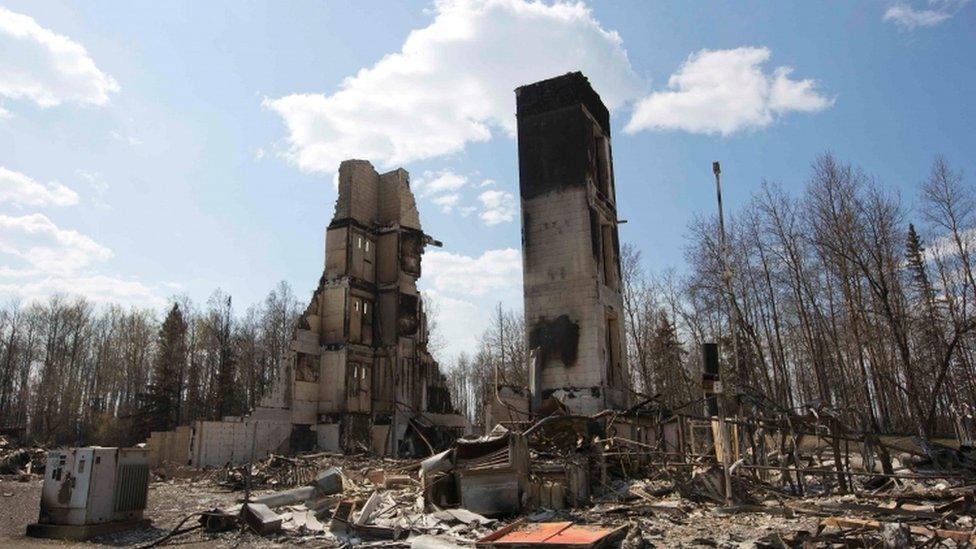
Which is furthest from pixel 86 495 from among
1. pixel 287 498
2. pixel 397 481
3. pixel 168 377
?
pixel 168 377

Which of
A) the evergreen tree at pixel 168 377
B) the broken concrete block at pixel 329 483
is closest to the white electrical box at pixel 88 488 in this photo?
the broken concrete block at pixel 329 483

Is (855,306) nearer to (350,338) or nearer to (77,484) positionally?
(350,338)

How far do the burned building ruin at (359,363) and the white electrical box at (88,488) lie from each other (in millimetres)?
16820

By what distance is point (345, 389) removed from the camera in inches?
1337

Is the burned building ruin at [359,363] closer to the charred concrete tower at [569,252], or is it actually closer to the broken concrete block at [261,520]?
the charred concrete tower at [569,252]

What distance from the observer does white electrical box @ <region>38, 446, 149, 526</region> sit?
468 inches

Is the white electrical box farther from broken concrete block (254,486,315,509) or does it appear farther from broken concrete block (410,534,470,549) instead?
broken concrete block (410,534,470,549)

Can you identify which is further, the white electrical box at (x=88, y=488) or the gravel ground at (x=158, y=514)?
the white electrical box at (x=88, y=488)

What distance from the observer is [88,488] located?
11898 mm

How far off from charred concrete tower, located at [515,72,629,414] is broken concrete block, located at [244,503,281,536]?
13.2m

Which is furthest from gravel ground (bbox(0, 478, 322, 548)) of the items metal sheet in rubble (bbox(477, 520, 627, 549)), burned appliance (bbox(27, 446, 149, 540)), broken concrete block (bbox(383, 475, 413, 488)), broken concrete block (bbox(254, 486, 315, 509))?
broken concrete block (bbox(383, 475, 413, 488))

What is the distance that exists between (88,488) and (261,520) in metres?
3.17

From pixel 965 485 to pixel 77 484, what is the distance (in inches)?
713

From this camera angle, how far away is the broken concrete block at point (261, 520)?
12124 mm
